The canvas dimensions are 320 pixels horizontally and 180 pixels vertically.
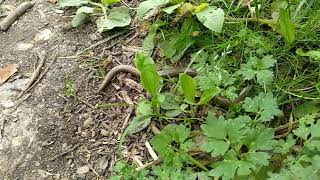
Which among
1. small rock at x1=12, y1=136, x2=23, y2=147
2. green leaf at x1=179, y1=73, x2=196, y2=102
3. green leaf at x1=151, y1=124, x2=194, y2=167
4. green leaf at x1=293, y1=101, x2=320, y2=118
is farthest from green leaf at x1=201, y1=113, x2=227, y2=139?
small rock at x1=12, y1=136, x2=23, y2=147

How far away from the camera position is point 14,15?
252cm

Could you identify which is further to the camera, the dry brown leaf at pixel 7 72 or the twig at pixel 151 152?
the dry brown leaf at pixel 7 72

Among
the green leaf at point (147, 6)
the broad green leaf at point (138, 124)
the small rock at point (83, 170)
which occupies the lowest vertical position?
the small rock at point (83, 170)

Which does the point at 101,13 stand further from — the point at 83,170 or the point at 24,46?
the point at 83,170

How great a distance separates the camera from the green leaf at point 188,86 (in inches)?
75.6

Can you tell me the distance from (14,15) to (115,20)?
0.53m

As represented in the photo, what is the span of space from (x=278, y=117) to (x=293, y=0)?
55 cm

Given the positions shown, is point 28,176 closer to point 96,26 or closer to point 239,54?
point 96,26

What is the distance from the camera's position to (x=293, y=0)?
218cm

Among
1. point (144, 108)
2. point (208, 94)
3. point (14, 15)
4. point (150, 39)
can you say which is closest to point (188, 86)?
point (208, 94)

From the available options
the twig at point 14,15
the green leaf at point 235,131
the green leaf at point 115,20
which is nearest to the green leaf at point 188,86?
the green leaf at point 235,131

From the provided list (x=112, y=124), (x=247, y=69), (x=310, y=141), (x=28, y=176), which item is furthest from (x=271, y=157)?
(x=28, y=176)

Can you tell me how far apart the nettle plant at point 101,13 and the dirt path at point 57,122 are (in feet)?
0.19

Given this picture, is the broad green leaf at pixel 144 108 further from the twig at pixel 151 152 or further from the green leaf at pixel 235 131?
the green leaf at pixel 235 131
